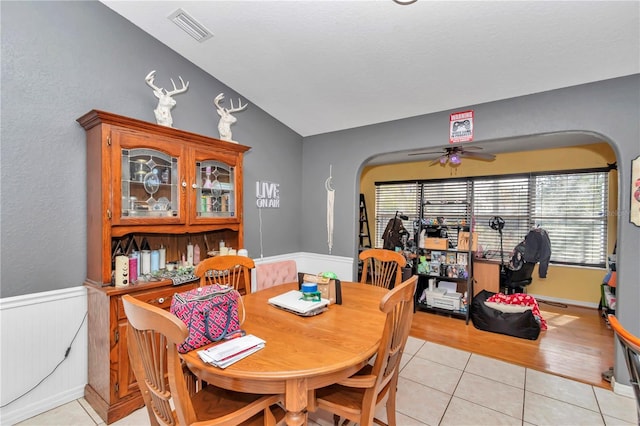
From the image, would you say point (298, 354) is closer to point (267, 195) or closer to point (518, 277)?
point (267, 195)

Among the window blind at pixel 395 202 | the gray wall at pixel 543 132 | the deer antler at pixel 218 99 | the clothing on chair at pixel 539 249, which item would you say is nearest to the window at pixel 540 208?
the window blind at pixel 395 202

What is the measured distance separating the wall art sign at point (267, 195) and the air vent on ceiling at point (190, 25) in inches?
62.4

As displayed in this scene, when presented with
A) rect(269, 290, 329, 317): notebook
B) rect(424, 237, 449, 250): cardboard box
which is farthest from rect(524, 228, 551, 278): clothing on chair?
rect(269, 290, 329, 317): notebook

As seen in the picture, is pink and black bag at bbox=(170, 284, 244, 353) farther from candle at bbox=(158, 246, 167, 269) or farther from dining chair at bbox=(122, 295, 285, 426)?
candle at bbox=(158, 246, 167, 269)

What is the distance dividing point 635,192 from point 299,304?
267cm

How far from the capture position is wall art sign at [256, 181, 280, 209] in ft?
11.5

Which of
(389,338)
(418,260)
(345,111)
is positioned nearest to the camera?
(389,338)

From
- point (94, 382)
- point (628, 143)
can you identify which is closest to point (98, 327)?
point (94, 382)

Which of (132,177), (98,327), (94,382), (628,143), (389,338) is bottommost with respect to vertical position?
(94,382)

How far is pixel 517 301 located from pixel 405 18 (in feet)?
11.7

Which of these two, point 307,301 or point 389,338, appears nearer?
point 389,338

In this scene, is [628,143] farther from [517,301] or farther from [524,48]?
[517,301]

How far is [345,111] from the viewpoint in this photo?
3270 mm

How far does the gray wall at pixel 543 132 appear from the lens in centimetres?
220
